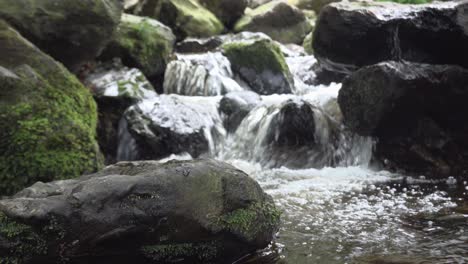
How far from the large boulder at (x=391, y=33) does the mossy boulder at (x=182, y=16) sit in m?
7.57

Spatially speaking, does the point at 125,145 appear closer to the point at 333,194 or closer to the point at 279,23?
the point at 333,194

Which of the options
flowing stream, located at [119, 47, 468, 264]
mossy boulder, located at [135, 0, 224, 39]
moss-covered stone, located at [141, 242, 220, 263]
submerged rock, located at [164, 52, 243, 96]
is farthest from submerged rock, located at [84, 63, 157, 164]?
mossy boulder, located at [135, 0, 224, 39]

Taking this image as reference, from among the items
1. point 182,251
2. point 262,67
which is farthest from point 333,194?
point 262,67

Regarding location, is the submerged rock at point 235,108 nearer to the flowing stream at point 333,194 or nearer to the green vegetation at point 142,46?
the flowing stream at point 333,194

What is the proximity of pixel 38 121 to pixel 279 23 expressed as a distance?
15.3 m

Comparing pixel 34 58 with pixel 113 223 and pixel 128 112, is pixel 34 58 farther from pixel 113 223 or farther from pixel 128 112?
pixel 113 223

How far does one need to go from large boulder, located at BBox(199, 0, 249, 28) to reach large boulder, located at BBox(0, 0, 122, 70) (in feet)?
36.9

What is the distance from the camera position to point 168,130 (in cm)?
784

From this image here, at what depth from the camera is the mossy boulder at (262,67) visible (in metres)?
11.5

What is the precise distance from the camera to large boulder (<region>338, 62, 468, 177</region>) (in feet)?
21.9

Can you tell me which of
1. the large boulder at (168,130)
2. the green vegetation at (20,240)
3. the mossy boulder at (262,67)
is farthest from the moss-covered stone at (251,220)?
the mossy boulder at (262,67)

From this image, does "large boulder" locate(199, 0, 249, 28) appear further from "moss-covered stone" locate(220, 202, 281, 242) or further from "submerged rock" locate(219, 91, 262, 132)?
"moss-covered stone" locate(220, 202, 281, 242)

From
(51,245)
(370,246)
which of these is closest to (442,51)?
(370,246)

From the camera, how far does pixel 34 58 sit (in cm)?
562
